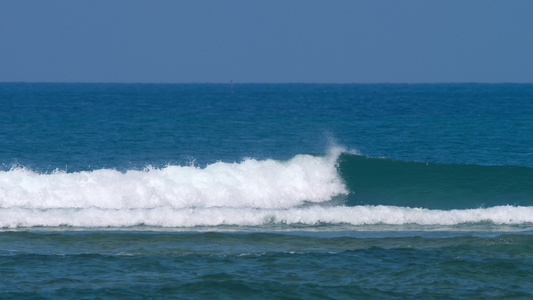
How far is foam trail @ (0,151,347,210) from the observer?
1919 centimetres

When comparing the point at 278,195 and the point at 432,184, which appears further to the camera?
the point at 432,184

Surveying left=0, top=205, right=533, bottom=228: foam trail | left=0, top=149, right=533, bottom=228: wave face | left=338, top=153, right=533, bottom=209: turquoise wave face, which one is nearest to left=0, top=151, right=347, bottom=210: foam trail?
left=0, top=149, right=533, bottom=228: wave face

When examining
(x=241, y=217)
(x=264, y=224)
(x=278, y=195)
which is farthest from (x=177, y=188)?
(x=264, y=224)

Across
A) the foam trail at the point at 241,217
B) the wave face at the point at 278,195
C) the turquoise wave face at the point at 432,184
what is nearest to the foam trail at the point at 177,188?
the wave face at the point at 278,195

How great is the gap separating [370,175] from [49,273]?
14.0 m

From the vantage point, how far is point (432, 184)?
22.1 meters

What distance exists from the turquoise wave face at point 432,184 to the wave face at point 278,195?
3 centimetres

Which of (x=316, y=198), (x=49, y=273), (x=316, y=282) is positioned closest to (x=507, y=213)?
(x=316, y=198)

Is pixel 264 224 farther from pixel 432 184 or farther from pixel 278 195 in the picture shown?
pixel 432 184

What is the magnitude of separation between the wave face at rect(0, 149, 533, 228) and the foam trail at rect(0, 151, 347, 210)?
0.03 metres

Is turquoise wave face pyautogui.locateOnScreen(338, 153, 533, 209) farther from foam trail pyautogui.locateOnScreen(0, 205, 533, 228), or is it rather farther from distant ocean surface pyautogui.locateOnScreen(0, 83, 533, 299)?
foam trail pyautogui.locateOnScreen(0, 205, 533, 228)

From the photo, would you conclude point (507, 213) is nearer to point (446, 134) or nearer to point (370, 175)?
point (370, 175)

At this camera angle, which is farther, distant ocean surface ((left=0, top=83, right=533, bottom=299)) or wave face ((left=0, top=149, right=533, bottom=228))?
wave face ((left=0, top=149, right=533, bottom=228))

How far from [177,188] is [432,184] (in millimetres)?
8362
